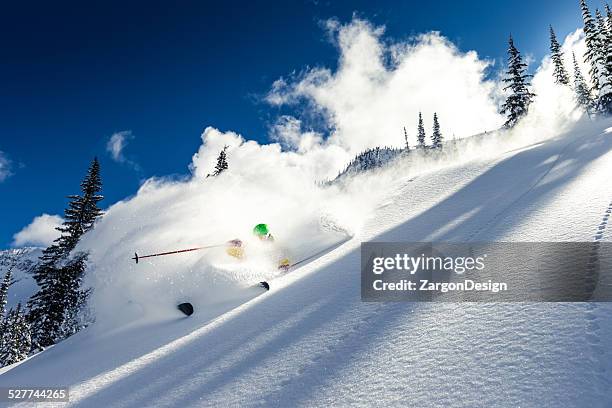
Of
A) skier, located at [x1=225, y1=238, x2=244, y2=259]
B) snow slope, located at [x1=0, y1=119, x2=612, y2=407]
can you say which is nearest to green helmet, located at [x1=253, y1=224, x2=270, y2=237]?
skier, located at [x1=225, y1=238, x2=244, y2=259]

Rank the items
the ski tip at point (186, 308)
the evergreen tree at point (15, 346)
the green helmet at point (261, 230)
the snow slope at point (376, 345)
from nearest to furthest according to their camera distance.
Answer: the snow slope at point (376, 345) → the ski tip at point (186, 308) → the green helmet at point (261, 230) → the evergreen tree at point (15, 346)

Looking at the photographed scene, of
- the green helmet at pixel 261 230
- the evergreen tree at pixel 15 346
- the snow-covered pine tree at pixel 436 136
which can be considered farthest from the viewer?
the snow-covered pine tree at pixel 436 136

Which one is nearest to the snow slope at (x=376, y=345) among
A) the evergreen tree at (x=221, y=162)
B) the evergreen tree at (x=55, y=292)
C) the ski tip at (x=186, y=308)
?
the ski tip at (x=186, y=308)

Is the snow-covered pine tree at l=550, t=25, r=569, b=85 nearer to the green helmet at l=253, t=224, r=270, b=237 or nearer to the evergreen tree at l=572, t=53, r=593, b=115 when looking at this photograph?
the evergreen tree at l=572, t=53, r=593, b=115

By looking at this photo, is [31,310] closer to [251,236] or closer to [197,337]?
[251,236]

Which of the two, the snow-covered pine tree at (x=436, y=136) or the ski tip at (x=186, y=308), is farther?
the snow-covered pine tree at (x=436, y=136)

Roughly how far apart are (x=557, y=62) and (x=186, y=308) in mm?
54759

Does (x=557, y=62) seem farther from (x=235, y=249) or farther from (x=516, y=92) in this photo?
(x=235, y=249)

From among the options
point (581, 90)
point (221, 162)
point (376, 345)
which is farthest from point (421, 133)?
point (376, 345)

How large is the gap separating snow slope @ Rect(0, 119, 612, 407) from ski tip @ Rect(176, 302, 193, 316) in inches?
8.2

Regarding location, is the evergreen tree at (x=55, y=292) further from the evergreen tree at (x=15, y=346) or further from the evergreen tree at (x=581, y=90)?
the evergreen tree at (x=581, y=90)

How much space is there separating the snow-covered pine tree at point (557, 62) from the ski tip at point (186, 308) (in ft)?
174

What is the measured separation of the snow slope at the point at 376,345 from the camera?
3.19 meters

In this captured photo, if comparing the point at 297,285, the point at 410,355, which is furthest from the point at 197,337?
the point at 410,355
